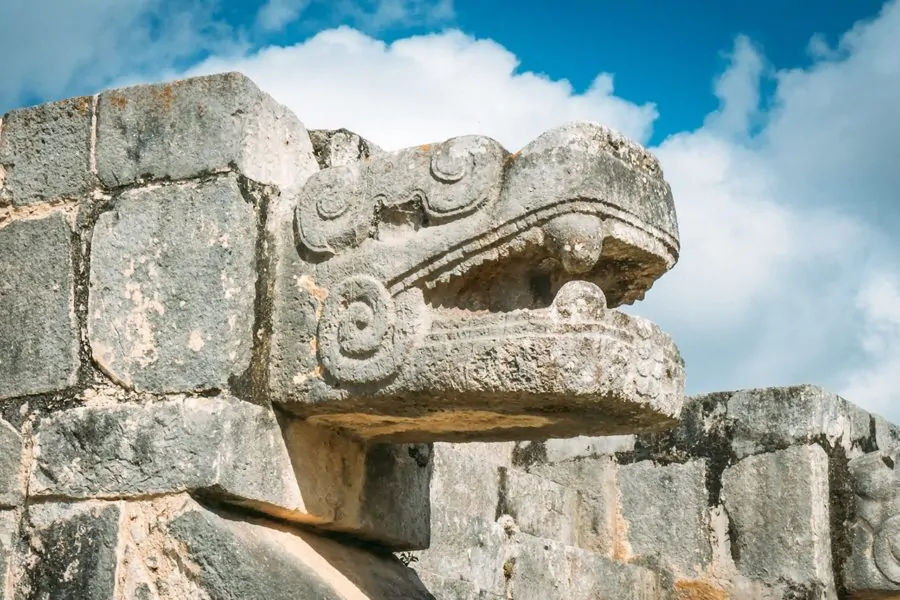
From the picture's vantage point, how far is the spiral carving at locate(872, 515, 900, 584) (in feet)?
21.7

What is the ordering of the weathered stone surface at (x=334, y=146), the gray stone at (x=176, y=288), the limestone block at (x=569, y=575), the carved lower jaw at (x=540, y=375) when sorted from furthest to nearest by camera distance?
the limestone block at (x=569, y=575), the weathered stone surface at (x=334, y=146), the gray stone at (x=176, y=288), the carved lower jaw at (x=540, y=375)

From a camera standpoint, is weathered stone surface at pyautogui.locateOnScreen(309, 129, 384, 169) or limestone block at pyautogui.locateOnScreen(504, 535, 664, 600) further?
limestone block at pyautogui.locateOnScreen(504, 535, 664, 600)

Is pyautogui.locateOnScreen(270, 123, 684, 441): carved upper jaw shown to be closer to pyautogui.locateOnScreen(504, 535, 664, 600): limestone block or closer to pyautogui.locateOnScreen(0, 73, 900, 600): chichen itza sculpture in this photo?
pyautogui.locateOnScreen(0, 73, 900, 600): chichen itza sculpture

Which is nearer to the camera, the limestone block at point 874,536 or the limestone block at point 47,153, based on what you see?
A: the limestone block at point 47,153

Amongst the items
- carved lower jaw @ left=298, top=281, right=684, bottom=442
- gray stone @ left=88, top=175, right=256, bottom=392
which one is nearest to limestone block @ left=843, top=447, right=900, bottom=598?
carved lower jaw @ left=298, top=281, right=684, bottom=442

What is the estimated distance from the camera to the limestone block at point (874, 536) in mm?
6602

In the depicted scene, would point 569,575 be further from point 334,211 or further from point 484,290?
point 334,211

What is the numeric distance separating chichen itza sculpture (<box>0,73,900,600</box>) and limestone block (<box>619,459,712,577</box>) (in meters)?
2.97

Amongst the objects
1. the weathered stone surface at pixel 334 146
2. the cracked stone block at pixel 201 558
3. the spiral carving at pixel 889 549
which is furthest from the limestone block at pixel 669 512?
the cracked stone block at pixel 201 558

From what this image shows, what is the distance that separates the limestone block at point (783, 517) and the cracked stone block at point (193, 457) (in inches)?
132

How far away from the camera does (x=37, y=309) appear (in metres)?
3.80

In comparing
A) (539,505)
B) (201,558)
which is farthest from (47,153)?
(539,505)

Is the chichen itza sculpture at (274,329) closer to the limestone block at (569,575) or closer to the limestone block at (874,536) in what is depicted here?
the limestone block at (569,575)

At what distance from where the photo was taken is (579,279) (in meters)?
3.55
